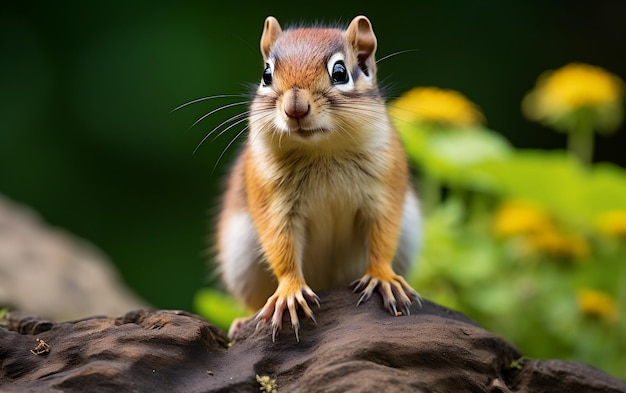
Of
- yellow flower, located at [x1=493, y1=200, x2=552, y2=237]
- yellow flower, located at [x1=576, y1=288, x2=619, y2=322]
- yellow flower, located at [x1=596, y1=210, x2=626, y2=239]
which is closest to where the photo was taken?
yellow flower, located at [x1=576, y1=288, x2=619, y2=322]

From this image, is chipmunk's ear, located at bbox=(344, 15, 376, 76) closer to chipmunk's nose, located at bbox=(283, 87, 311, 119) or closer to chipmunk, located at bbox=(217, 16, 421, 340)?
chipmunk, located at bbox=(217, 16, 421, 340)

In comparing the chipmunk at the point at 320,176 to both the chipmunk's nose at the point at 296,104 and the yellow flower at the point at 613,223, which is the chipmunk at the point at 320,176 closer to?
the chipmunk's nose at the point at 296,104

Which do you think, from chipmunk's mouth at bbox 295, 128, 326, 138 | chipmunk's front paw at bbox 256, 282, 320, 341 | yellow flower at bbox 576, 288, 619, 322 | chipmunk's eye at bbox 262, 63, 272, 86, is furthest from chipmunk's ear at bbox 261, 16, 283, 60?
yellow flower at bbox 576, 288, 619, 322

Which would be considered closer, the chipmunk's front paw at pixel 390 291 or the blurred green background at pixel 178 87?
the chipmunk's front paw at pixel 390 291

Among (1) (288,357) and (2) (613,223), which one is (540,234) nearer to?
(2) (613,223)

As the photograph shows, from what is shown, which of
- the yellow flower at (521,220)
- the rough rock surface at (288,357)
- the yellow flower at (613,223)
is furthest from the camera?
the yellow flower at (521,220)

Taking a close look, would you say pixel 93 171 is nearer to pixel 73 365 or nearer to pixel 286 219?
pixel 286 219

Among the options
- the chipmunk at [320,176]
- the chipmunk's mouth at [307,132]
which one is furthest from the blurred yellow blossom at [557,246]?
the chipmunk's mouth at [307,132]
